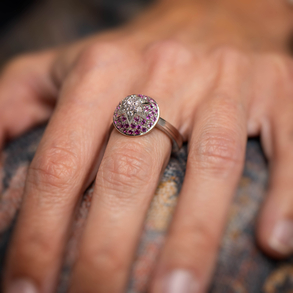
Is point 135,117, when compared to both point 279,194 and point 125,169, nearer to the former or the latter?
point 125,169

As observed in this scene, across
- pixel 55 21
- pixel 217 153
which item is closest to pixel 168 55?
pixel 217 153

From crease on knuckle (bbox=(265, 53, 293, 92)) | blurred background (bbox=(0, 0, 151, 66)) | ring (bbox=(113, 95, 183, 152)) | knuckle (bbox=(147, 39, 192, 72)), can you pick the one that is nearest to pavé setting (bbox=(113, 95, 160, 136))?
ring (bbox=(113, 95, 183, 152))

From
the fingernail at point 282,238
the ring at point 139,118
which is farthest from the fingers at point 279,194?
the ring at point 139,118

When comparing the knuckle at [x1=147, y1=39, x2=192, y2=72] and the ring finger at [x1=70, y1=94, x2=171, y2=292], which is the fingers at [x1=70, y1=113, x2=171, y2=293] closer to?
the ring finger at [x1=70, y1=94, x2=171, y2=292]

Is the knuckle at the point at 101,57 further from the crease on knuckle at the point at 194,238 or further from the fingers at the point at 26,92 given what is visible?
the crease on knuckle at the point at 194,238

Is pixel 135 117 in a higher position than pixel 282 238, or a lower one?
higher

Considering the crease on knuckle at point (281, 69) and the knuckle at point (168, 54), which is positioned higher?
the crease on knuckle at point (281, 69)

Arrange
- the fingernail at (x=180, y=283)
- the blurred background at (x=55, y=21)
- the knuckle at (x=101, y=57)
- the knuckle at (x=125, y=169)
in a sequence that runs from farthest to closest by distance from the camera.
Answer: the blurred background at (x=55, y=21) → the knuckle at (x=101, y=57) → the knuckle at (x=125, y=169) → the fingernail at (x=180, y=283)
